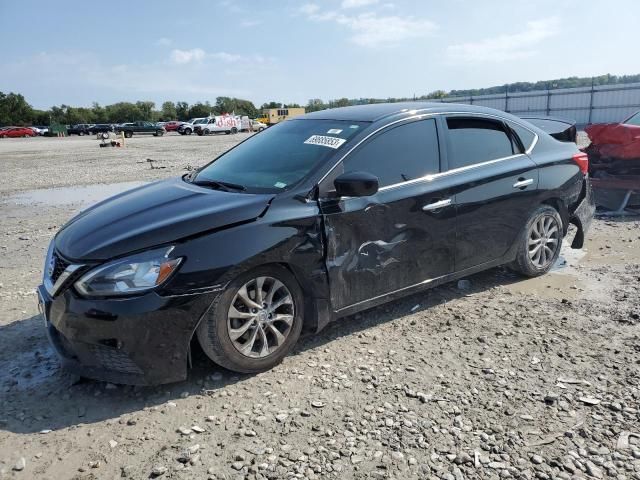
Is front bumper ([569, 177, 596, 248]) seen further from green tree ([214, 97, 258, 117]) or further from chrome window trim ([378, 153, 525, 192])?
green tree ([214, 97, 258, 117])

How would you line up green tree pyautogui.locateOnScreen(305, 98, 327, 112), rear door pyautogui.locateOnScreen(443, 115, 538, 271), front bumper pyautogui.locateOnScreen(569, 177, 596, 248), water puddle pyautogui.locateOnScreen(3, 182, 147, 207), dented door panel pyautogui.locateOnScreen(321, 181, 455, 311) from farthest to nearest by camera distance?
green tree pyautogui.locateOnScreen(305, 98, 327, 112), water puddle pyautogui.locateOnScreen(3, 182, 147, 207), front bumper pyautogui.locateOnScreen(569, 177, 596, 248), rear door pyautogui.locateOnScreen(443, 115, 538, 271), dented door panel pyautogui.locateOnScreen(321, 181, 455, 311)

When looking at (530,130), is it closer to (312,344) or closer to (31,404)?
(312,344)

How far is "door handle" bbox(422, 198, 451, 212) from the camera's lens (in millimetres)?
4064

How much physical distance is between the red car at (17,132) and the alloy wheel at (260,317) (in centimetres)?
7007

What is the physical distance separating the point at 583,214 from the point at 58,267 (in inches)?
196

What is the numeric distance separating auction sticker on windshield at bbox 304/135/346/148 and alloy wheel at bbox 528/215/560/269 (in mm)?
2249

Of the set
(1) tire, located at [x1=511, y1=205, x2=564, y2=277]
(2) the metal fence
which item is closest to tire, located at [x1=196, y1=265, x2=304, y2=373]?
(1) tire, located at [x1=511, y1=205, x2=564, y2=277]

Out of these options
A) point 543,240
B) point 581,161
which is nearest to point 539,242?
point 543,240

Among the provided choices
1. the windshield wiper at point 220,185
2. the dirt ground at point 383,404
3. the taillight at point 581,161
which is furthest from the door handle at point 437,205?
the taillight at point 581,161

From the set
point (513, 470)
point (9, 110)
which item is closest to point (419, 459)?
point (513, 470)

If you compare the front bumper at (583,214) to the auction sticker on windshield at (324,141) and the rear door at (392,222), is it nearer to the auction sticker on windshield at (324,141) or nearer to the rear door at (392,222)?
the rear door at (392,222)

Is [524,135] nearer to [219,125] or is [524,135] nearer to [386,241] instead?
[386,241]

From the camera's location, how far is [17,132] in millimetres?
63000

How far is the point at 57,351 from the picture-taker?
323 centimetres
